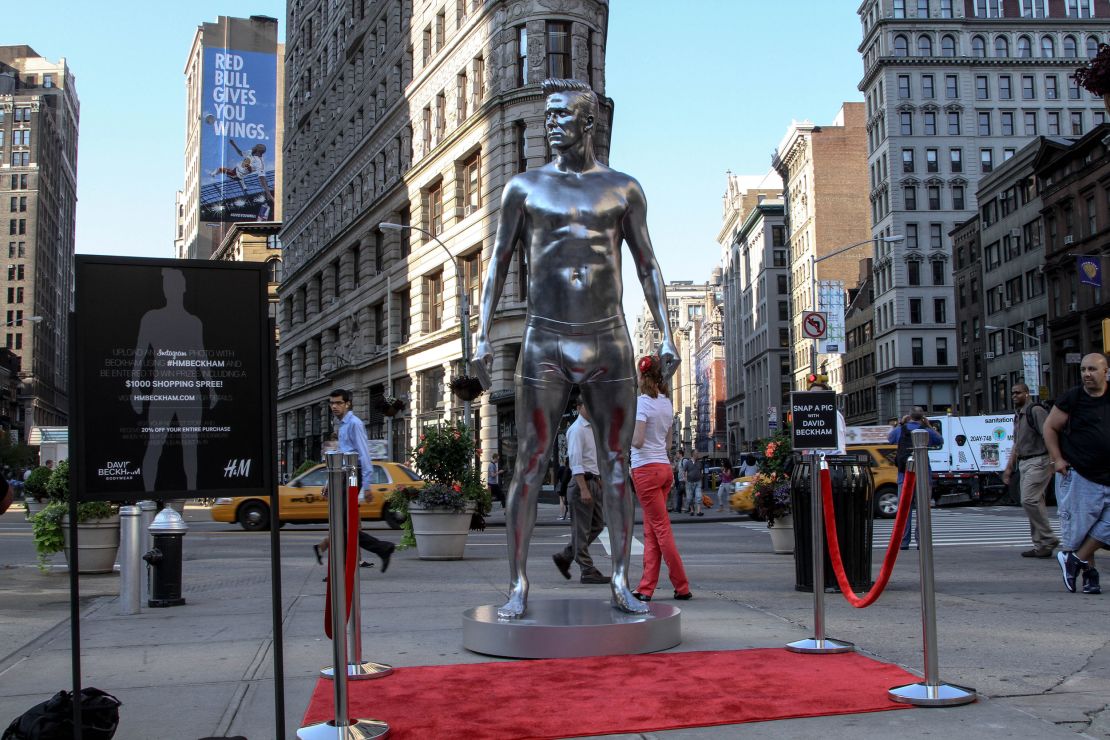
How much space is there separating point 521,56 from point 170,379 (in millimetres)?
36376

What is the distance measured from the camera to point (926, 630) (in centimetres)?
498

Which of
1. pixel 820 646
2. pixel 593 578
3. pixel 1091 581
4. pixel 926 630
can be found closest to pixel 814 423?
pixel 1091 581

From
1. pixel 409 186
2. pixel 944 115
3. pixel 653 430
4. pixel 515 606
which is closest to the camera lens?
pixel 515 606

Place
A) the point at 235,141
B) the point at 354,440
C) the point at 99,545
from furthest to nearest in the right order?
the point at 235,141, the point at 99,545, the point at 354,440

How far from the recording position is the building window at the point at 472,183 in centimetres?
4134

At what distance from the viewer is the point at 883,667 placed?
560 cm

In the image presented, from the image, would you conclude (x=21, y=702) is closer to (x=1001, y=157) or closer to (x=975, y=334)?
(x=975, y=334)

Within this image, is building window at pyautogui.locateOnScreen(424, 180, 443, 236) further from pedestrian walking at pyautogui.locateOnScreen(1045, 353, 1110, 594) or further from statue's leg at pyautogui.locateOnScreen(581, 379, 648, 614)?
statue's leg at pyautogui.locateOnScreen(581, 379, 648, 614)

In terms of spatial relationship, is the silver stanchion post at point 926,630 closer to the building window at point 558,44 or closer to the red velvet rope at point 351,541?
the red velvet rope at point 351,541

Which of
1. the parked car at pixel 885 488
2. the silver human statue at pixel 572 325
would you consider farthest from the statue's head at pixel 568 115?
the parked car at pixel 885 488

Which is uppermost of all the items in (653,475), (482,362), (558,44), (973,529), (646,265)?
(558,44)

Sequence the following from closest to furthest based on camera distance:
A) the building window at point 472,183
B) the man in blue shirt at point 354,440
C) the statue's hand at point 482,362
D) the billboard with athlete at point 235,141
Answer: the statue's hand at point 482,362
the man in blue shirt at point 354,440
the building window at point 472,183
the billboard with athlete at point 235,141

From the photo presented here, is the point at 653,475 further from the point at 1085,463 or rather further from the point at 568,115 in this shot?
the point at 1085,463

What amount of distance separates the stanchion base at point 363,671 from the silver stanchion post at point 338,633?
2.99ft
